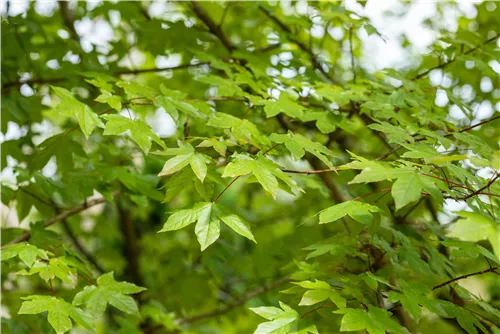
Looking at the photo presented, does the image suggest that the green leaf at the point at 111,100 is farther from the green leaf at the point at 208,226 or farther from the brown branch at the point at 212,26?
the brown branch at the point at 212,26

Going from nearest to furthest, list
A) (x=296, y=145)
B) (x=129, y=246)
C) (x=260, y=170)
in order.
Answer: (x=260, y=170)
(x=296, y=145)
(x=129, y=246)

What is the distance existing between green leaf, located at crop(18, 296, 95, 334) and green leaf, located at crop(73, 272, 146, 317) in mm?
41

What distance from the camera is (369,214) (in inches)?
48.3

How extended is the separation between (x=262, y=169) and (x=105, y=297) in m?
0.64

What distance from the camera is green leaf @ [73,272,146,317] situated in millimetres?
1491

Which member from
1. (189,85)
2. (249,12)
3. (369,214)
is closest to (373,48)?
(249,12)

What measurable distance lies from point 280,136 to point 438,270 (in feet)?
2.16

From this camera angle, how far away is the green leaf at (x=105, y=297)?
4.89 ft

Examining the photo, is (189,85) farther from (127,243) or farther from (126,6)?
(127,243)

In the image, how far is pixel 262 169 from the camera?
1.23m

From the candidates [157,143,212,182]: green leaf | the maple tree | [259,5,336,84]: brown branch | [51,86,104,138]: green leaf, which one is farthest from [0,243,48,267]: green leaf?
[259,5,336,84]: brown branch

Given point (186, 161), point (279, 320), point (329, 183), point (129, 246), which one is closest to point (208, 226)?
point (186, 161)

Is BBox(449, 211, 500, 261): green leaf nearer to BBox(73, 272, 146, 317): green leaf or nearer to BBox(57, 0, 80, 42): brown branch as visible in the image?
BBox(73, 272, 146, 317): green leaf

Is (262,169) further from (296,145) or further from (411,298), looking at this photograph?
(411,298)
